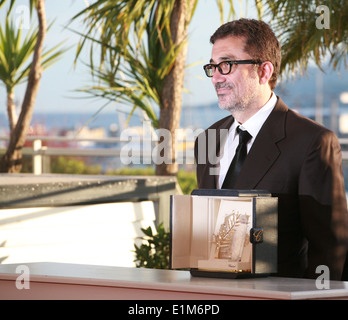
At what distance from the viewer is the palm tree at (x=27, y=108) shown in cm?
713

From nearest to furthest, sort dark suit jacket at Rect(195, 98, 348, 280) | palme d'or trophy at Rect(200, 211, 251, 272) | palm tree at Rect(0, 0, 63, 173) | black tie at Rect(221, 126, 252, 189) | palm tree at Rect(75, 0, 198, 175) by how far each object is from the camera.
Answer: palme d'or trophy at Rect(200, 211, 251, 272), dark suit jacket at Rect(195, 98, 348, 280), black tie at Rect(221, 126, 252, 189), palm tree at Rect(75, 0, 198, 175), palm tree at Rect(0, 0, 63, 173)

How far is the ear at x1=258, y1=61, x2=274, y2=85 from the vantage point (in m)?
1.95

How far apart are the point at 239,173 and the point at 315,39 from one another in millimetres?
3720

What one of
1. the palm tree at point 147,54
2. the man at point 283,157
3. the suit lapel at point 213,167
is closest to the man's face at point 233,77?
the man at point 283,157

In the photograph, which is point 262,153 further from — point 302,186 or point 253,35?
point 253,35

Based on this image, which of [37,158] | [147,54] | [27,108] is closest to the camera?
[147,54]

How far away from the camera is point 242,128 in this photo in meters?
2.01

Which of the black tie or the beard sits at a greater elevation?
the beard

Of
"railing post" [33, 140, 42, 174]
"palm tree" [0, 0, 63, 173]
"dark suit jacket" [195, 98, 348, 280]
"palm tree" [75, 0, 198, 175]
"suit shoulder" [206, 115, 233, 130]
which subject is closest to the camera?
"dark suit jacket" [195, 98, 348, 280]

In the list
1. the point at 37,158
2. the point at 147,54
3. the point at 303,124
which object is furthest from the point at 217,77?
the point at 37,158

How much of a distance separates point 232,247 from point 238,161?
32cm

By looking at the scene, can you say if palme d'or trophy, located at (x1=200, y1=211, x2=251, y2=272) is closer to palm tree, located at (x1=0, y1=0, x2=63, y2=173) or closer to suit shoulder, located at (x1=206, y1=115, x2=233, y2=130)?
suit shoulder, located at (x1=206, y1=115, x2=233, y2=130)

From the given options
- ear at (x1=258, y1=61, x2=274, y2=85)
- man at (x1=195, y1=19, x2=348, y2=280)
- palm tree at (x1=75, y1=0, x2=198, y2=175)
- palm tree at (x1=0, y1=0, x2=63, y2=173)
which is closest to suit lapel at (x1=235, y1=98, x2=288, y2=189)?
man at (x1=195, y1=19, x2=348, y2=280)
